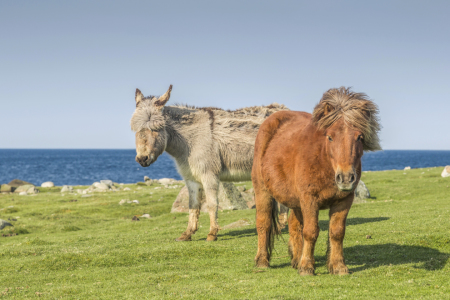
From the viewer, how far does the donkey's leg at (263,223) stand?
8.71 m

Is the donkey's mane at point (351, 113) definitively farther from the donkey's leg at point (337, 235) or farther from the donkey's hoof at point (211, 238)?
the donkey's hoof at point (211, 238)

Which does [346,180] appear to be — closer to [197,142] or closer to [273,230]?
[273,230]

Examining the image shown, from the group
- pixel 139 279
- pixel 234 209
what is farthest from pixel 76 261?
pixel 234 209

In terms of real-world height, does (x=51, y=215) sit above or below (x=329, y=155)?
below

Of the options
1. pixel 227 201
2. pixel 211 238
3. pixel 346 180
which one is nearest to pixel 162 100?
pixel 211 238

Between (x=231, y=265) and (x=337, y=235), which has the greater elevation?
(x=337, y=235)

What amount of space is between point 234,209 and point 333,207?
51.1ft

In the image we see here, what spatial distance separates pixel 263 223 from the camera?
872 cm

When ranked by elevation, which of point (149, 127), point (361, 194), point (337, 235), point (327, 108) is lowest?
point (361, 194)

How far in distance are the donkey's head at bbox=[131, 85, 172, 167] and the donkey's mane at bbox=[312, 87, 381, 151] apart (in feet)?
21.2

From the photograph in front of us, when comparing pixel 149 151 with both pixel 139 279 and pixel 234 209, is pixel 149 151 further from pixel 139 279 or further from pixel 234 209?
pixel 234 209

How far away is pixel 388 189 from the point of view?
24.8m

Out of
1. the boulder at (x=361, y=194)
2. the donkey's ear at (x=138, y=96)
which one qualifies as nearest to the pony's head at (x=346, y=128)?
the donkey's ear at (x=138, y=96)

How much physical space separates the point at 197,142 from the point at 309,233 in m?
6.91
